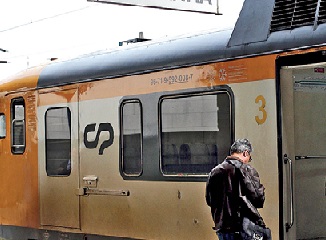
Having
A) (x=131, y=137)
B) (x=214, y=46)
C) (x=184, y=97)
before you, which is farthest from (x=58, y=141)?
(x=214, y=46)

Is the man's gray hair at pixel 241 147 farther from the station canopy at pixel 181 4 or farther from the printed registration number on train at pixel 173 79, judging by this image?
the station canopy at pixel 181 4

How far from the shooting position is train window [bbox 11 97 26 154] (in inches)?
454

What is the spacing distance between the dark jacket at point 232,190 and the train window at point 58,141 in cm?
370

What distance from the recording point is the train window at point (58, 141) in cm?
1048

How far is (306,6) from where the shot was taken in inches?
289

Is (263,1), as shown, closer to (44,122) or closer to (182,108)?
(182,108)

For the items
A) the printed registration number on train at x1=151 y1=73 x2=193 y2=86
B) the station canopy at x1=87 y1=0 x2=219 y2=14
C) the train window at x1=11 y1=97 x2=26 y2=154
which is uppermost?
the station canopy at x1=87 y1=0 x2=219 y2=14

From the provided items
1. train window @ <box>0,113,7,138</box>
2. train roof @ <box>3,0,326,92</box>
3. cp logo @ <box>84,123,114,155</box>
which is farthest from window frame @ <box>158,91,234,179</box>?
train window @ <box>0,113,7,138</box>

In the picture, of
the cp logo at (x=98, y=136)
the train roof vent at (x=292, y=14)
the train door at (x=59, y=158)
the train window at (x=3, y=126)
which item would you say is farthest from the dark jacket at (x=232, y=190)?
the train window at (x=3, y=126)

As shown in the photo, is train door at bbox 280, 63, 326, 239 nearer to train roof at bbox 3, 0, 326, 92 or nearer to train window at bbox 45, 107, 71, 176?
train roof at bbox 3, 0, 326, 92

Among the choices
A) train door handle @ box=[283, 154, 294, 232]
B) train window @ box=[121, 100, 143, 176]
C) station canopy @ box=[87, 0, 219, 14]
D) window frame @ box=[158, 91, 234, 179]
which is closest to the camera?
train door handle @ box=[283, 154, 294, 232]

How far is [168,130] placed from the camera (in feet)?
28.9

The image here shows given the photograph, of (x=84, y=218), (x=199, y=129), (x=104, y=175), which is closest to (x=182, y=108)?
(x=199, y=129)

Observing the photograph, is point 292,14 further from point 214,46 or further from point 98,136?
point 98,136
